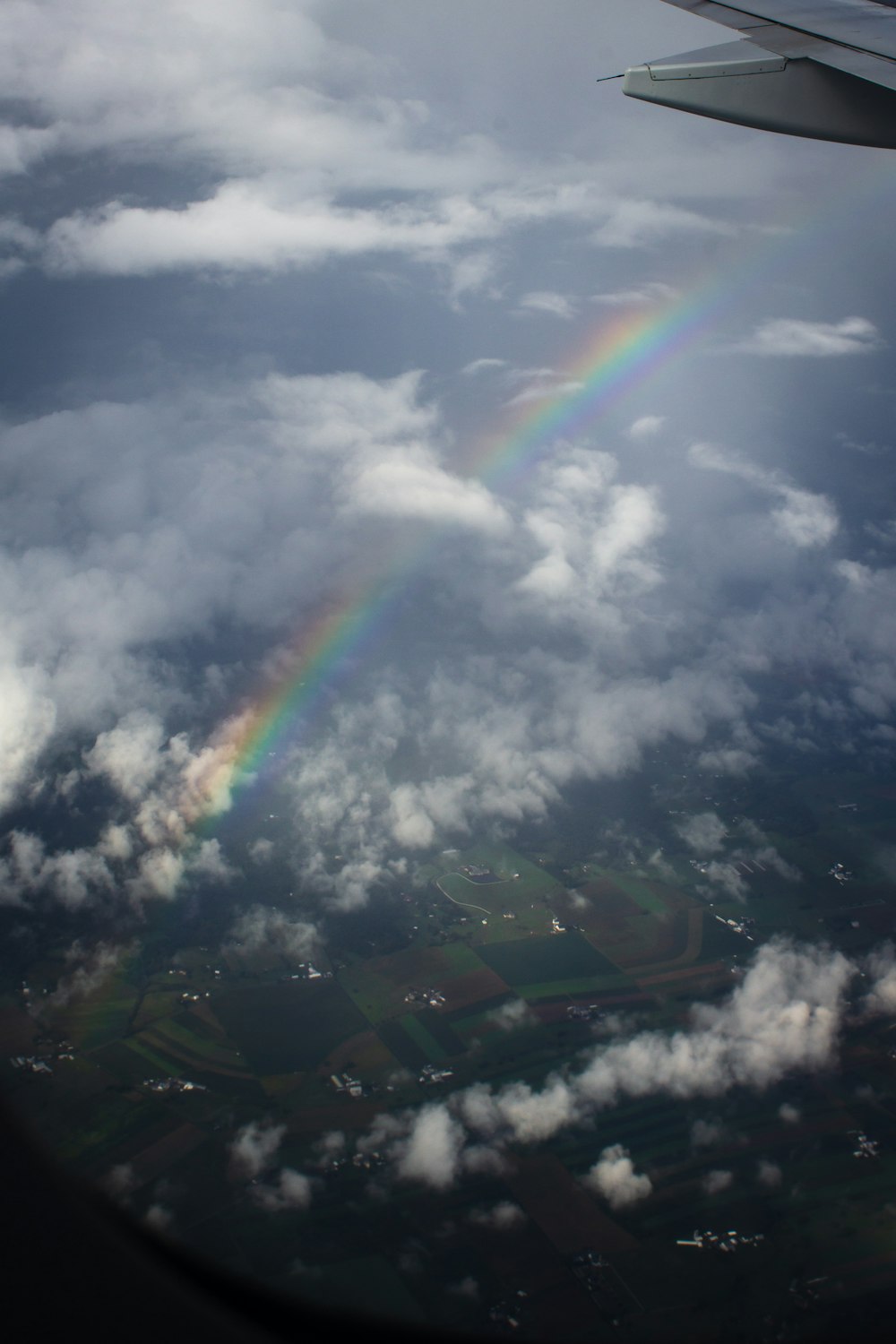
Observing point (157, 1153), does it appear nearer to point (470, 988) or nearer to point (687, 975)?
point (470, 988)

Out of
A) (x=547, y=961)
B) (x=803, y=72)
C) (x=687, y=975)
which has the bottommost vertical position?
(x=547, y=961)

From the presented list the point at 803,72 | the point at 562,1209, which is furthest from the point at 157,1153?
the point at 803,72

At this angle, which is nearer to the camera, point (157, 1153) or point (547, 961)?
point (157, 1153)

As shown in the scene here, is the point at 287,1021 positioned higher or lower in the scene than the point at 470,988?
higher

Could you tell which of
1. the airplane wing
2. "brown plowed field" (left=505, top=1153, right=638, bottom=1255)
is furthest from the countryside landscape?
the airplane wing

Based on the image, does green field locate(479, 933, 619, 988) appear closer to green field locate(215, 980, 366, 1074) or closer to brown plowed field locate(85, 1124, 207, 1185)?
green field locate(215, 980, 366, 1074)

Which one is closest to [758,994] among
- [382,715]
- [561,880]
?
[561,880]

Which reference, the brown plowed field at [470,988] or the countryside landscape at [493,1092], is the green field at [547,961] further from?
the brown plowed field at [470,988]

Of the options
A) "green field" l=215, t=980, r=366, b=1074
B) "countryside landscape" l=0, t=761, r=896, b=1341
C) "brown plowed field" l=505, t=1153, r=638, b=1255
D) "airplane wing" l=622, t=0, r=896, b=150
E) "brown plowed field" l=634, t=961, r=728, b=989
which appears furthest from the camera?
"brown plowed field" l=634, t=961, r=728, b=989

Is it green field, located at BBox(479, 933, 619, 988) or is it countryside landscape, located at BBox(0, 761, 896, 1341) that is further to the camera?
green field, located at BBox(479, 933, 619, 988)

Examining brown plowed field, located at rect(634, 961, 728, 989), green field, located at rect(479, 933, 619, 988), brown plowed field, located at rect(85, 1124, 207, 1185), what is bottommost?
green field, located at rect(479, 933, 619, 988)

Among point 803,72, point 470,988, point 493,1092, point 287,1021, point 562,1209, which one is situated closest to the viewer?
point 803,72
